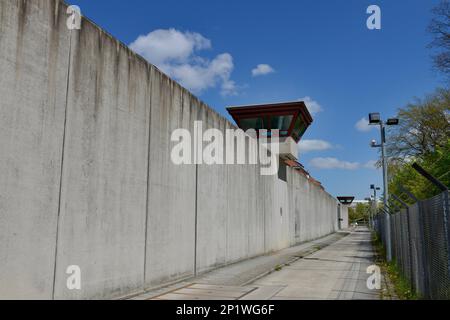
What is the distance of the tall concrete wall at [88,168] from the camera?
6.02m

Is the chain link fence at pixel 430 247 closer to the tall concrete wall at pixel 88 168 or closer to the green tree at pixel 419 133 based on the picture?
the tall concrete wall at pixel 88 168

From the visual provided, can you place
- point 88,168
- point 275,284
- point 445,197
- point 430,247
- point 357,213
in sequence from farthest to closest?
point 357,213
point 275,284
point 88,168
point 430,247
point 445,197

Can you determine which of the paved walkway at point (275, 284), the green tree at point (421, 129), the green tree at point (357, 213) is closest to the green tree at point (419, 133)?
the green tree at point (421, 129)

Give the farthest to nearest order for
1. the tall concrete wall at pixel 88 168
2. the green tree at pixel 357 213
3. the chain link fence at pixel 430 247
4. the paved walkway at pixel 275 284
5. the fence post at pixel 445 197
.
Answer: the green tree at pixel 357 213
the paved walkway at pixel 275 284
the tall concrete wall at pixel 88 168
the chain link fence at pixel 430 247
the fence post at pixel 445 197

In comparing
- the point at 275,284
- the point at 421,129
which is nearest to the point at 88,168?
the point at 275,284

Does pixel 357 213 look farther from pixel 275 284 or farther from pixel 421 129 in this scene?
pixel 275 284

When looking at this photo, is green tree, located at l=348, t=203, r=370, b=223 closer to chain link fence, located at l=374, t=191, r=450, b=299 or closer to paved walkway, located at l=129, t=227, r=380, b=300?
paved walkway, located at l=129, t=227, r=380, b=300

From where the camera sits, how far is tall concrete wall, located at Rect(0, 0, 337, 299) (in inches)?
237

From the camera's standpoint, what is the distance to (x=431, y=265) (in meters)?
6.61

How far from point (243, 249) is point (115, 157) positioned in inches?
376

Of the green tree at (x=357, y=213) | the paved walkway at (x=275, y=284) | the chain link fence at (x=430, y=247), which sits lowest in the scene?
the paved walkway at (x=275, y=284)

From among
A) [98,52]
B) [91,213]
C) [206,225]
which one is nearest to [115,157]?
[91,213]

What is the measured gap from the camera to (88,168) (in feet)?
24.8

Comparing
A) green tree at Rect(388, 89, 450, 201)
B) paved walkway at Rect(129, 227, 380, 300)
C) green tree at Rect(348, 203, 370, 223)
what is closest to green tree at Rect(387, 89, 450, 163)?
green tree at Rect(388, 89, 450, 201)
